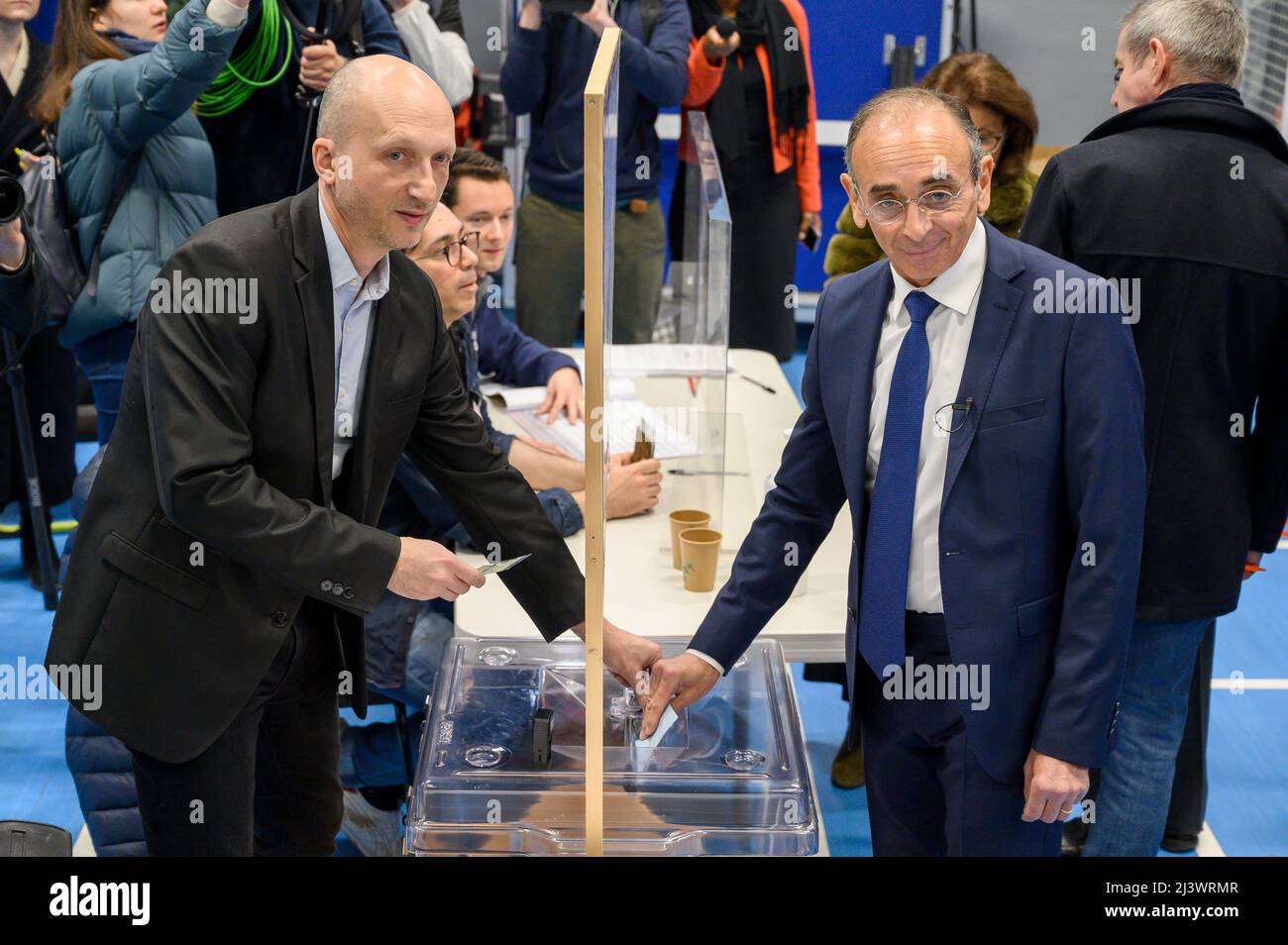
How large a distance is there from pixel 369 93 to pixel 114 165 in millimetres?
2035

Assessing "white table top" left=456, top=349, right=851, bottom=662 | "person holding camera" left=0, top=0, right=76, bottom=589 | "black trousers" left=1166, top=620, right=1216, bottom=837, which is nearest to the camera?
"white table top" left=456, top=349, right=851, bottom=662

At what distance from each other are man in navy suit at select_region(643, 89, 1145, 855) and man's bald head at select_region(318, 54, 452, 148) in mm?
611

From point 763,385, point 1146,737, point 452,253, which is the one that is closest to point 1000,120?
point 763,385

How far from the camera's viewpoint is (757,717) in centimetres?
223

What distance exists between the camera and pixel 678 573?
9.67ft

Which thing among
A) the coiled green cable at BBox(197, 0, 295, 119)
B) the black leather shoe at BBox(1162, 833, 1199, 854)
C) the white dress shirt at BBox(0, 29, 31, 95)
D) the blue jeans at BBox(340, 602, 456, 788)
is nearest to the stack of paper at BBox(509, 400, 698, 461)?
the blue jeans at BBox(340, 602, 456, 788)

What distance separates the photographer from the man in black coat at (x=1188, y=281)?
8.52ft

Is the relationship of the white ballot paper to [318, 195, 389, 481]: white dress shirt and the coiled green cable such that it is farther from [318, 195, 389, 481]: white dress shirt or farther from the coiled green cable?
the coiled green cable

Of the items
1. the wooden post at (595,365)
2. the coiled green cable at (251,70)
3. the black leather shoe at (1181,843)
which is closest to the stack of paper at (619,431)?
the coiled green cable at (251,70)

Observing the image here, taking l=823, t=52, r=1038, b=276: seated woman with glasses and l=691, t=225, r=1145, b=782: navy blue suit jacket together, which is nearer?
l=691, t=225, r=1145, b=782: navy blue suit jacket

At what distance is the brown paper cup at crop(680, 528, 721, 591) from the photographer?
9.26 feet

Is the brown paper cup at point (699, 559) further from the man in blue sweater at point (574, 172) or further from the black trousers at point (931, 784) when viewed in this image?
the man in blue sweater at point (574, 172)

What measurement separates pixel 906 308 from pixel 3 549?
396 centimetres
